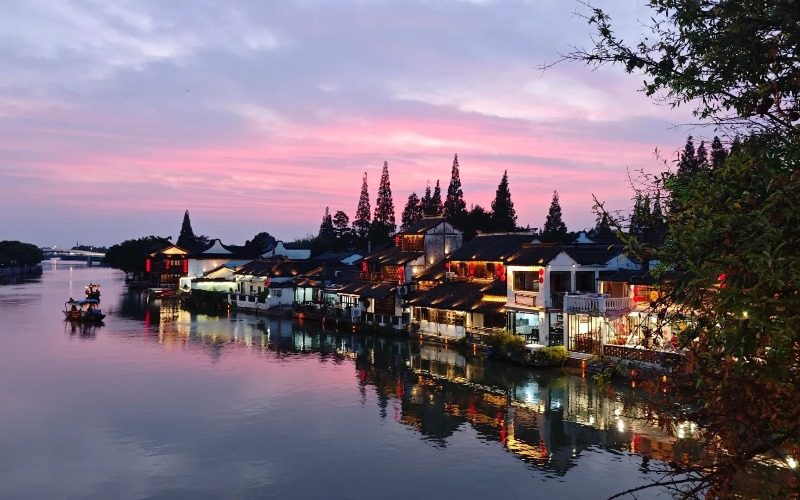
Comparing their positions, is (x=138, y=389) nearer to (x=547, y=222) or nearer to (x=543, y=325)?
(x=543, y=325)

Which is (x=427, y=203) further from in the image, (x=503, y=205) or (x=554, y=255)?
(x=554, y=255)

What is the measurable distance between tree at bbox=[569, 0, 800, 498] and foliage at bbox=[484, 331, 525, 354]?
100 feet

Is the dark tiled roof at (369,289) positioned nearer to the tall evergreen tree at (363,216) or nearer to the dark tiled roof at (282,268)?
the dark tiled roof at (282,268)

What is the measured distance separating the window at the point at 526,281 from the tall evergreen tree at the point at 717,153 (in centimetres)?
3254

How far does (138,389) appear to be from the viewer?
33312 millimetres

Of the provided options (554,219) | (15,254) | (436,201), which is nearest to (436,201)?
(436,201)

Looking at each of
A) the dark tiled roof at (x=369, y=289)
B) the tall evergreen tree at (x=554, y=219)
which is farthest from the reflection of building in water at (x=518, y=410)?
the tall evergreen tree at (x=554, y=219)

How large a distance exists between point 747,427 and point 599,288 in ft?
113

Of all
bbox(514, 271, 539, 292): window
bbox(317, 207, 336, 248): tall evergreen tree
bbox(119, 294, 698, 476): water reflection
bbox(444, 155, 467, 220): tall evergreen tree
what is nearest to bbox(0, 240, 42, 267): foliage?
bbox(317, 207, 336, 248): tall evergreen tree

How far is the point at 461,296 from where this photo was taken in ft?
156

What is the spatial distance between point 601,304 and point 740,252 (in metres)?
30.4

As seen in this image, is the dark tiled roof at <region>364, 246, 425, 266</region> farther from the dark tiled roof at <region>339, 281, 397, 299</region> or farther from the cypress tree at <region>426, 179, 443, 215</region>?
the cypress tree at <region>426, 179, 443, 215</region>

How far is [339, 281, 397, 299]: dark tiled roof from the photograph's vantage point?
5512cm

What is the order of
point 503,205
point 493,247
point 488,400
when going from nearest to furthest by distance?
point 488,400 < point 493,247 < point 503,205
